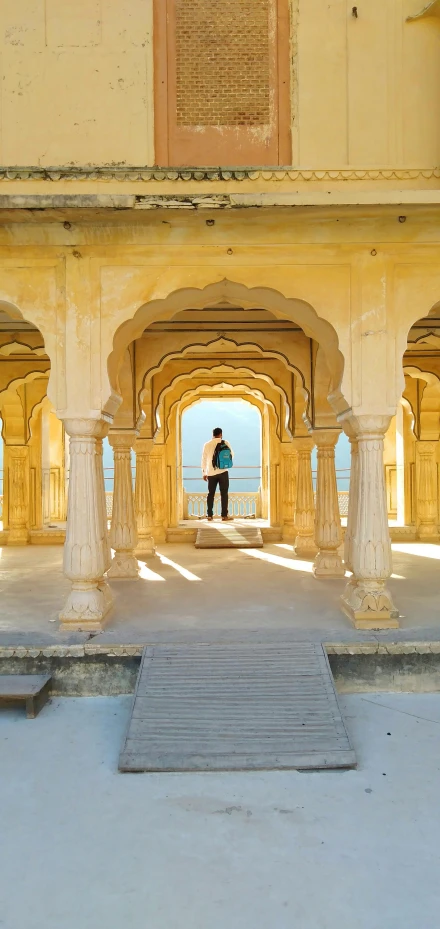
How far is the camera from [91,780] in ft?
11.0

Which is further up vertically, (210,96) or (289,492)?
(210,96)

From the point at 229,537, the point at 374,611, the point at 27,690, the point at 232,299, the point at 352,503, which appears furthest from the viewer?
the point at 229,537

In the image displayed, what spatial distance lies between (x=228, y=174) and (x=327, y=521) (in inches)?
167

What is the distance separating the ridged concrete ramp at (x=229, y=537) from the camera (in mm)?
11086

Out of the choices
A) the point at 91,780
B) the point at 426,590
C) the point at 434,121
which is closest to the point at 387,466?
the point at 426,590

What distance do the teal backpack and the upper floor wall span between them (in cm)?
805

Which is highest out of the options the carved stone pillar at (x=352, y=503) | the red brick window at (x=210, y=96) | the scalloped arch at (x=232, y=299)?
the red brick window at (x=210, y=96)

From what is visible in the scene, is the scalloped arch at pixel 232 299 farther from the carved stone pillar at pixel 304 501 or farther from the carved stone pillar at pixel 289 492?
the carved stone pillar at pixel 289 492

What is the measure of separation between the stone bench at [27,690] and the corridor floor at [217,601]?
0.33 m

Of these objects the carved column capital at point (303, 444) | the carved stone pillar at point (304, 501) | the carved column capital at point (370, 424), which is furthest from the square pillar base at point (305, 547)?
the carved column capital at point (370, 424)

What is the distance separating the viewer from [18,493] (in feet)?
38.9

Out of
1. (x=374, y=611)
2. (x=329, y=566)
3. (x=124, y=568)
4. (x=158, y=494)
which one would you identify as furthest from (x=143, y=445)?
(x=374, y=611)

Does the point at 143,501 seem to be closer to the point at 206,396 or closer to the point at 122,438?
the point at 122,438

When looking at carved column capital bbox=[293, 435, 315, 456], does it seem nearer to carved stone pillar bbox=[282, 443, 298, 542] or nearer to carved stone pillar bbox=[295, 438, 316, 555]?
carved stone pillar bbox=[295, 438, 316, 555]
